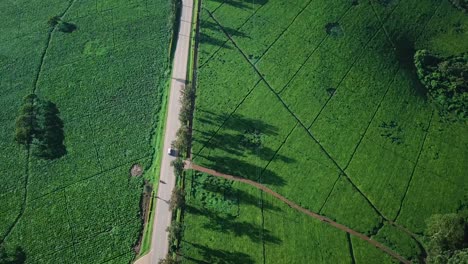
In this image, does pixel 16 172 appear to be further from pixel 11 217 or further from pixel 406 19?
pixel 406 19

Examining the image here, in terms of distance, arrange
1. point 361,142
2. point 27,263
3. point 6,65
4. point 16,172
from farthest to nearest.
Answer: point 6,65
point 361,142
point 16,172
point 27,263

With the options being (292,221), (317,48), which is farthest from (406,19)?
(292,221)

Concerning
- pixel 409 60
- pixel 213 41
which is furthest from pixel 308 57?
pixel 409 60

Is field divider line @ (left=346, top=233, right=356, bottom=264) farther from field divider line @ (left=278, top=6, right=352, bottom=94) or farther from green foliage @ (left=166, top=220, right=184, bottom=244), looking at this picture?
field divider line @ (left=278, top=6, right=352, bottom=94)

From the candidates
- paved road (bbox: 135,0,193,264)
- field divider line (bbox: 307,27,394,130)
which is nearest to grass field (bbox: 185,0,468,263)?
field divider line (bbox: 307,27,394,130)

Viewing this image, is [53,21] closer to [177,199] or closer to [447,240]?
[177,199]

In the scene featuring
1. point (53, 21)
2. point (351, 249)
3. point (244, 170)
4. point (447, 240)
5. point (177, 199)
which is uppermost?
point (53, 21)

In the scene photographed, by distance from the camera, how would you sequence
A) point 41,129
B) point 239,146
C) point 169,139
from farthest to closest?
1. point 41,129
2. point 169,139
3. point 239,146

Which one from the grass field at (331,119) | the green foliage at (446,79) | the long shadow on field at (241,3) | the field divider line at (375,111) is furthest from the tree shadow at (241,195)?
the long shadow on field at (241,3)
